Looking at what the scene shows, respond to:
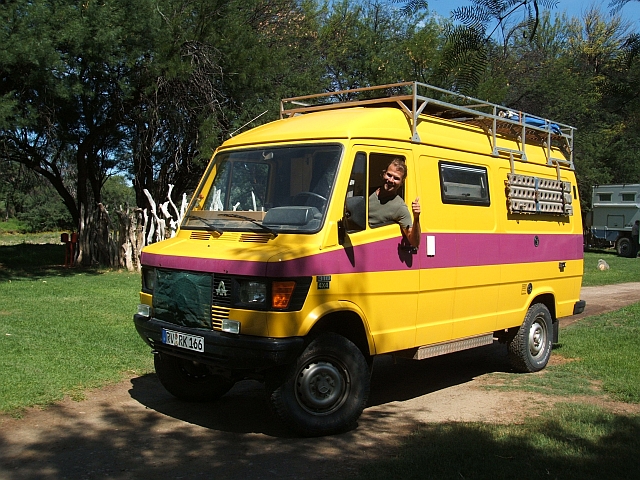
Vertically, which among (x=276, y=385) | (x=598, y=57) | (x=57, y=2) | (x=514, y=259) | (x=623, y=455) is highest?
(x=57, y=2)

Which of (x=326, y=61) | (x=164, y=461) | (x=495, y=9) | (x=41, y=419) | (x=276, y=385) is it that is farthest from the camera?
(x=326, y=61)

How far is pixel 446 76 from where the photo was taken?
3424 mm

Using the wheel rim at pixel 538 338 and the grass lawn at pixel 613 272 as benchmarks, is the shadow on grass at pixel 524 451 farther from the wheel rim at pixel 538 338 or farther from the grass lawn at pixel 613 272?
the grass lawn at pixel 613 272

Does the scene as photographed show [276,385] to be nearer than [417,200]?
Yes

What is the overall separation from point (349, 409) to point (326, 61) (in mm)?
23289

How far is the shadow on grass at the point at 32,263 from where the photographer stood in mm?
19266

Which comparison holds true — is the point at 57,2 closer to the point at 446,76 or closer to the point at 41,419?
the point at 41,419

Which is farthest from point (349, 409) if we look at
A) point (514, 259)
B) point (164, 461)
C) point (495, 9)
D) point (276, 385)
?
point (495, 9)

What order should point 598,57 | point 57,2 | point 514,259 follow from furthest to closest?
1. point 57,2
2. point 514,259
3. point 598,57

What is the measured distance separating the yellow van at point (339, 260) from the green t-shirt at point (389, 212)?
2.9 inches

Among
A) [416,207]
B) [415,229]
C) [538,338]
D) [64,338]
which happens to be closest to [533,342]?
[538,338]

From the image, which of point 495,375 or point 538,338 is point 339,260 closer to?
point 495,375

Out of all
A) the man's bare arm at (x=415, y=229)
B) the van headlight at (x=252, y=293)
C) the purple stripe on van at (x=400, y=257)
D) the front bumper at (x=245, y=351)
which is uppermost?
the man's bare arm at (x=415, y=229)

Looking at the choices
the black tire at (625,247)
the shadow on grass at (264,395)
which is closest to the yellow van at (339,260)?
the shadow on grass at (264,395)
